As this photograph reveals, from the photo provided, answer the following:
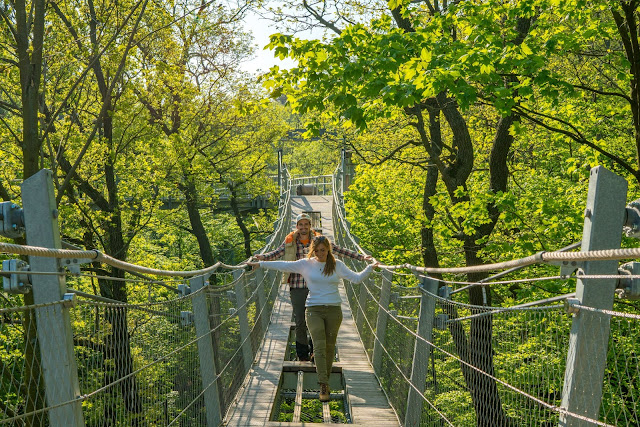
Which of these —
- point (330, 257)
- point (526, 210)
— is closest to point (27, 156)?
point (330, 257)

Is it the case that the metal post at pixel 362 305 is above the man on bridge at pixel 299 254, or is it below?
below

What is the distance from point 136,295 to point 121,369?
49.3ft

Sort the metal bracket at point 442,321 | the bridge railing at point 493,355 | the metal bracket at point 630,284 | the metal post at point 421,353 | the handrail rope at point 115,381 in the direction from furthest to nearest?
the metal post at point 421,353, the metal bracket at point 442,321, the bridge railing at point 493,355, the metal bracket at point 630,284, the handrail rope at point 115,381

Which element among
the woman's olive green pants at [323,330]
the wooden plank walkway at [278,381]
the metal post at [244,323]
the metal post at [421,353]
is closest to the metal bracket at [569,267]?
the metal post at [421,353]

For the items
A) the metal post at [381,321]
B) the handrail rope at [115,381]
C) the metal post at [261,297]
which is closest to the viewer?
the handrail rope at [115,381]

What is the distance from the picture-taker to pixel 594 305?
2.30 metres

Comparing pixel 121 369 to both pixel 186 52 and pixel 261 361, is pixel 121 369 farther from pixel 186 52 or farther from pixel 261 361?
pixel 186 52

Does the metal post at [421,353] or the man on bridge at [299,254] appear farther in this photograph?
the man on bridge at [299,254]

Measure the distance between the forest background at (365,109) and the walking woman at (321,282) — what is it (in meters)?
2.62

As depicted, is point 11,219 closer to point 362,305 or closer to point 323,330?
point 323,330

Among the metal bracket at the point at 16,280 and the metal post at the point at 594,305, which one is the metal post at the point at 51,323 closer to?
the metal bracket at the point at 16,280

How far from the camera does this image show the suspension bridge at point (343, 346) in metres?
2.29

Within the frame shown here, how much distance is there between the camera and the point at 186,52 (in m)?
17.5

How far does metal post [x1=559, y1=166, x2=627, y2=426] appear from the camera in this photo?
226 centimetres
